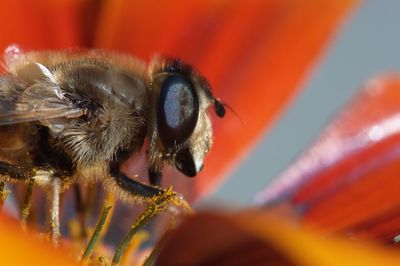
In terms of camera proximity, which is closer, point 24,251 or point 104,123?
point 24,251

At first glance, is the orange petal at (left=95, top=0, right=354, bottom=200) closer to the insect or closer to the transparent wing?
the insect

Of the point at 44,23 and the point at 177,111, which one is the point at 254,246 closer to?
the point at 177,111

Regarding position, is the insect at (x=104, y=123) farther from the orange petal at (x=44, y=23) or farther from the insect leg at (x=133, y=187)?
the orange petal at (x=44, y=23)

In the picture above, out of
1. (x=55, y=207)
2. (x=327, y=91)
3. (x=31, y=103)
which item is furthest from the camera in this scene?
(x=327, y=91)

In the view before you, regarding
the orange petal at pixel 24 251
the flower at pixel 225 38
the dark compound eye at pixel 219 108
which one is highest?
the flower at pixel 225 38

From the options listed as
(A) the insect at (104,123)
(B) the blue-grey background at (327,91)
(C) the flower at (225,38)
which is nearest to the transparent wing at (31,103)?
(A) the insect at (104,123)

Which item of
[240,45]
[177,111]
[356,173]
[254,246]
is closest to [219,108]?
[177,111]

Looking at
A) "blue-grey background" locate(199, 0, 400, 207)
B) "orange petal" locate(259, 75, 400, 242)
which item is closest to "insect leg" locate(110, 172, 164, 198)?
"orange petal" locate(259, 75, 400, 242)
